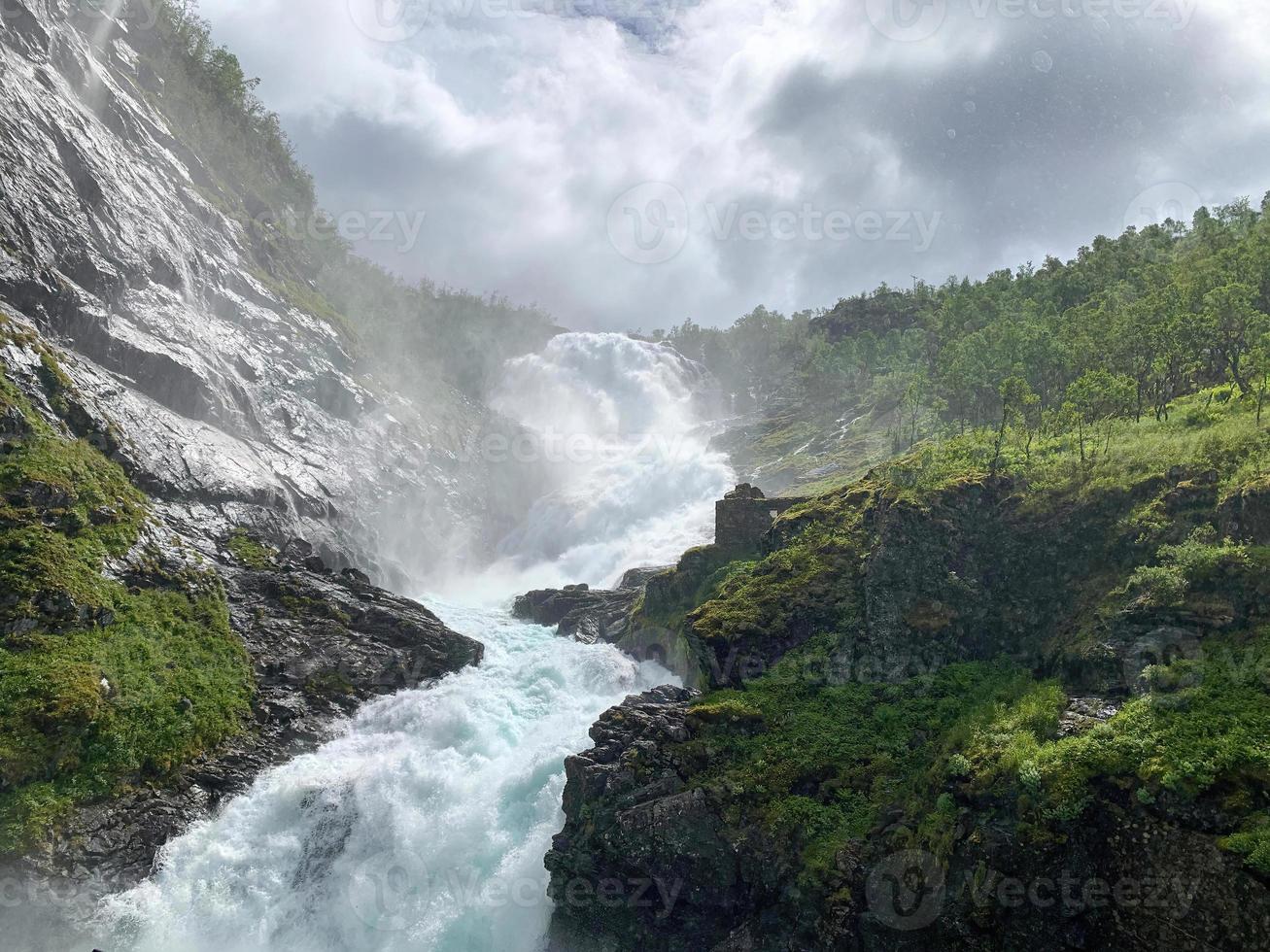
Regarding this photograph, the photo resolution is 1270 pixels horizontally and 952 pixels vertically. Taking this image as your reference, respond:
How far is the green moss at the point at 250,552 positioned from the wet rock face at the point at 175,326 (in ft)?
7.99

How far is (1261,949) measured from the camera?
1457 centimetres

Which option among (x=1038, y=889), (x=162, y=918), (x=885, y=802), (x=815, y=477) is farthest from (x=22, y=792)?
(x=815, y=477)

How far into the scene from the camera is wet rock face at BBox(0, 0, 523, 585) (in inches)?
1704

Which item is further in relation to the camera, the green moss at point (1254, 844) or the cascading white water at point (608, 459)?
the cascading white water at point (608, 459)

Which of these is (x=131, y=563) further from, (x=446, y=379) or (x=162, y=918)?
(x=446, y=379)

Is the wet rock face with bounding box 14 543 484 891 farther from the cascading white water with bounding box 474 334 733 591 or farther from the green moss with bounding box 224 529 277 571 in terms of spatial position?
the cascading white water with bounding box 474 334 733 591

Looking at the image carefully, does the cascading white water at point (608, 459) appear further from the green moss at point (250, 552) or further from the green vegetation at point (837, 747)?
the green vegetation at point (837, 747)

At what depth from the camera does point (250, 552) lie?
4041 centimetres

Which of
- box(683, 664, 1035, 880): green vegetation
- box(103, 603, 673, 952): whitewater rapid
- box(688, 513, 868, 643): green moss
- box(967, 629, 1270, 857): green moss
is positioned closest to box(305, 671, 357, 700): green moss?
box(103, 603, 673, 952): whitewater rapid

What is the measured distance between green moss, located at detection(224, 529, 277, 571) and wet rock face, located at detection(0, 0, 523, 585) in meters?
2.44

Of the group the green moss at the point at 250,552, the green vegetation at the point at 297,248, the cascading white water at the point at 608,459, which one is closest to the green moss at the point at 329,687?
the green moss at the point at 250,552

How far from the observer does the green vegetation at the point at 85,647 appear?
81.7 feet

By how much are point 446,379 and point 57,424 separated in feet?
261

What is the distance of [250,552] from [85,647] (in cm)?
1221
